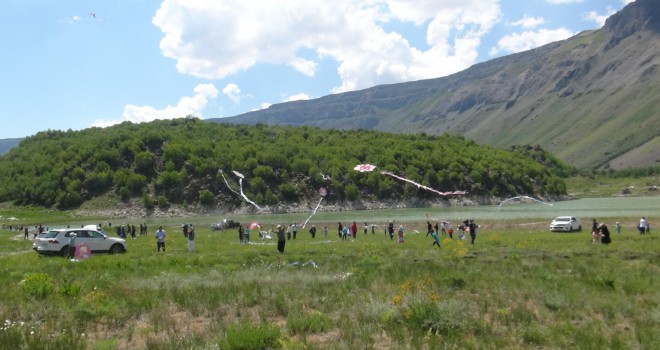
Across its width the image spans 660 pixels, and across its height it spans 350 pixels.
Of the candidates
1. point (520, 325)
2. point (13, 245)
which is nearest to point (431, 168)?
point (13, 245)

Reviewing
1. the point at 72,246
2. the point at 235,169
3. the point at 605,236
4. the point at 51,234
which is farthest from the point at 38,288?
the point at 235,169

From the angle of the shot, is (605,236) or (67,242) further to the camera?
(605,236)

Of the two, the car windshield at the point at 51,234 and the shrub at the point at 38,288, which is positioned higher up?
the car windshield at the point at 51,234

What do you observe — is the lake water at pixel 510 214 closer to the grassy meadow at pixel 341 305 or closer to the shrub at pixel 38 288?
the grassy meadow at pixel 341 305

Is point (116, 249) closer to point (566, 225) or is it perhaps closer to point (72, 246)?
point (72, 246)

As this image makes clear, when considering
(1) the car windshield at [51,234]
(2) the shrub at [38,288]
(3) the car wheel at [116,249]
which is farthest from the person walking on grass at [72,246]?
(2) the shrub at [38,288]

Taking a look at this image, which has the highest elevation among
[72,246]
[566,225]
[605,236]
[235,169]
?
[235,169]

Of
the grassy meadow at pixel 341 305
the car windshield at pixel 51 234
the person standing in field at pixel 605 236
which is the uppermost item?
the car windshield at pixel 51 234

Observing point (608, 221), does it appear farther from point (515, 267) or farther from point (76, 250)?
point (76, 250)

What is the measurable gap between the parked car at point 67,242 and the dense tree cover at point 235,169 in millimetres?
105008

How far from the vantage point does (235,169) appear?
15450cm

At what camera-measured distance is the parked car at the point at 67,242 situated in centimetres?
3134

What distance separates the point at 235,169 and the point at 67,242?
123412mm

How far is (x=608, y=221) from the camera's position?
6100cm
